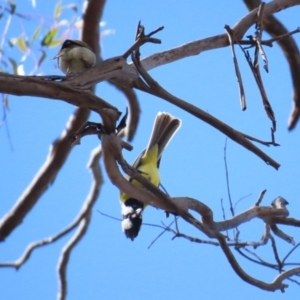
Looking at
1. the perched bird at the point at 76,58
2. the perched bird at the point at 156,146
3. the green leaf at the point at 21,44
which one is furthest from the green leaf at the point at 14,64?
the perched bird at the point at 76,58

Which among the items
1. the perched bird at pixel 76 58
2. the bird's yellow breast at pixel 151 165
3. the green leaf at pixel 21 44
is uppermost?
the green leaf at pixel 21 44

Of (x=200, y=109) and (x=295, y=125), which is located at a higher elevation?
Answer: (x=295, y=125)

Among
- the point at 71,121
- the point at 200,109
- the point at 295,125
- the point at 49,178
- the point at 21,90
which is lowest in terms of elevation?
the point at 21,90

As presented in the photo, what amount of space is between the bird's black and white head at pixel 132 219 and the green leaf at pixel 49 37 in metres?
0.96

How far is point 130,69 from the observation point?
1.66 metres

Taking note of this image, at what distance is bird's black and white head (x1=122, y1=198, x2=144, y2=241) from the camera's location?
3.14m

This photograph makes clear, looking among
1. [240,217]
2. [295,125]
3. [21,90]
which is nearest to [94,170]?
[295,125]

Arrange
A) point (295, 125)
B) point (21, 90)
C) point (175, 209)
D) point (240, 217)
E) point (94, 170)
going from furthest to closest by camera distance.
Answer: point (94, 170) → point (295, 125) → point (240, 217) → point (175, 209) → point (21, 90)

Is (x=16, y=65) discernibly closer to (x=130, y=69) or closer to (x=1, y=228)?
(x=1, y=228)

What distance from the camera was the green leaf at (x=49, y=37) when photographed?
3180 mm

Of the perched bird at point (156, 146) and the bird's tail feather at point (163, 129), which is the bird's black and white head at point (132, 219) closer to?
the perched bird at point (156, 146)

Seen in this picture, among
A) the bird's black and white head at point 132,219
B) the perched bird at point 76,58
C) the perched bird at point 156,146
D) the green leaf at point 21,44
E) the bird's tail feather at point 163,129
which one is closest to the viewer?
the perched bird at point 76,58

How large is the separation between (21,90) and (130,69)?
335 millimetres

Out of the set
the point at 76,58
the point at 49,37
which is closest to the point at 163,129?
the point at 49,37
